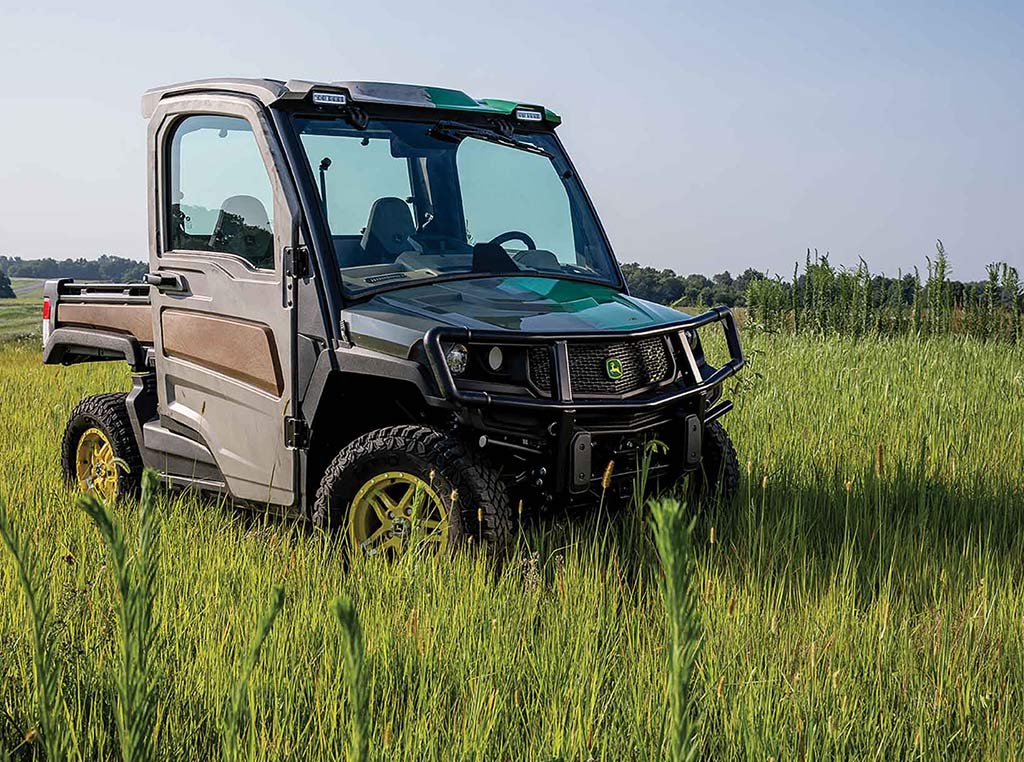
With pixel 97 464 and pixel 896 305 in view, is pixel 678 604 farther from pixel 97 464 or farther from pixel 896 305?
pixel 896 305

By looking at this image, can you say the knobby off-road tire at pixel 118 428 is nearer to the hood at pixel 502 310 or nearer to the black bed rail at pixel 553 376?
the hood at pixel 502 310

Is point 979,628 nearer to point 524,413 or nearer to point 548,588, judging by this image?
point 548,588

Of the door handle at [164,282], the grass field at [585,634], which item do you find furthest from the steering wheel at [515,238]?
the door handle at [164,282]

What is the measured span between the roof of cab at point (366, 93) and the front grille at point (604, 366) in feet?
5.10

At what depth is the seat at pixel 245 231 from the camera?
525 centimetres

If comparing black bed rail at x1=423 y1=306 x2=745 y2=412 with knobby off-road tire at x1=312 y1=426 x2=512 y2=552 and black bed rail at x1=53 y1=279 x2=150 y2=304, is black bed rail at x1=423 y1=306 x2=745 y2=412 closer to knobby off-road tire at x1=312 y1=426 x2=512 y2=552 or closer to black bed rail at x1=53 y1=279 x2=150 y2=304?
knobby off-road tire at x1=312 y1=426 x2=512 y2=552

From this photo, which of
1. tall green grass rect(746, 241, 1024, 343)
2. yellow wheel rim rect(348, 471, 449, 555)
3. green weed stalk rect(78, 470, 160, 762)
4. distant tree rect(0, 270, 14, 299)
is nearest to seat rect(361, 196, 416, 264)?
yellow wheel rim rect(348, 471, 449, 555)

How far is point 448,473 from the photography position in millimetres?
4363

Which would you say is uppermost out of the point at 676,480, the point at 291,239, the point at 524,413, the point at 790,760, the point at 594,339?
the point at 291,239

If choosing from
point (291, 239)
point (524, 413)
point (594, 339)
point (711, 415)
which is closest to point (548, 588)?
point (524, 413)

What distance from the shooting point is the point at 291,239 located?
497cm

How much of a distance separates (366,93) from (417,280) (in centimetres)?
95

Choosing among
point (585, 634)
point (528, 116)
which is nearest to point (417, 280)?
point (528, 116)

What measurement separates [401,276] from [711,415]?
5.11 feet
